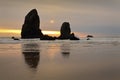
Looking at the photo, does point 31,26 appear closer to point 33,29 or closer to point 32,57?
point 33,29

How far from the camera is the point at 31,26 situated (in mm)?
76062

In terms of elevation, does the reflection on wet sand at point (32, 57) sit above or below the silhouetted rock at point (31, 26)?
below

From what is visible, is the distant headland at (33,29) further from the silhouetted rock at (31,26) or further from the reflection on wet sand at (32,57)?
the reflection on wet sand at (32,57)

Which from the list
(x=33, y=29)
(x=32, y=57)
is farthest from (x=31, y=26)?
(x=32, y=57)

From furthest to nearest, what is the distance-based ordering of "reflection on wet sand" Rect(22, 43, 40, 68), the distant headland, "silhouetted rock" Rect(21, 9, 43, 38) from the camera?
"silhouetted rock" Rect(21, 9, 43, 38) → the distant headland → "reflection on wet sand" Rect(22, 43, 40, 68)

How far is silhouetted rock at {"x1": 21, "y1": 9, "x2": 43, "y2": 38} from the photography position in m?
74.4

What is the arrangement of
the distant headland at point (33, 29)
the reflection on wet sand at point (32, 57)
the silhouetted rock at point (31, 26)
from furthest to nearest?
the silhouetted rock at point (31, 26)
the distant headland at point (33, 29)
the reflection on wet sand at point (32, 57)

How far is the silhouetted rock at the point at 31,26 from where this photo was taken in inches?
2931

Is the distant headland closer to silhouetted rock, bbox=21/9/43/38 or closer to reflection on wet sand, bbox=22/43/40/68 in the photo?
silhouetted rock, bbox=21/9/43/38

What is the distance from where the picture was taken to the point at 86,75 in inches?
444

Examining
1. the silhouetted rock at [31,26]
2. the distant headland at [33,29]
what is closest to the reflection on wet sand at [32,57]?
the distant headland at [33,29]

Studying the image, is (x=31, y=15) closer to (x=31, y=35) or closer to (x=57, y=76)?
(x=31, y=35)

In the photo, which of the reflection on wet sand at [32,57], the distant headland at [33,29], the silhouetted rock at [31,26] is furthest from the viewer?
the silhouetted rock at [31,26]

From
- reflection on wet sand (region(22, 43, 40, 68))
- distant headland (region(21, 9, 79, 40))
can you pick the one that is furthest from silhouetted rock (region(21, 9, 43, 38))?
reflection on wet sand (region(22, 43, 40, 68))
